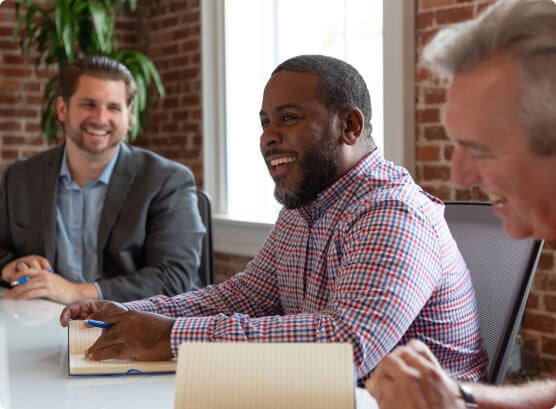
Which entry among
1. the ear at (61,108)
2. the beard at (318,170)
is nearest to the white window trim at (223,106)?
the ear at (61,108)

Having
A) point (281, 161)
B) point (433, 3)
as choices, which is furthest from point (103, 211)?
point (433, 3)

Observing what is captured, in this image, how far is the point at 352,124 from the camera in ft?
6.09

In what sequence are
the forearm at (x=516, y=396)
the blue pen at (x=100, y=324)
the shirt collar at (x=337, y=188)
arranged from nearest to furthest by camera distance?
the forearm at (x=516, y=396)
the blue pen at (x=100, y=324)
the shirt collar at (x=337, y=188)

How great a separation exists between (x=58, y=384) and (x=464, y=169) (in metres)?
0.82

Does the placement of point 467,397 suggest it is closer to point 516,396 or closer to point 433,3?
point 516,396

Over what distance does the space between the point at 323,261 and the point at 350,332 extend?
0.32 m

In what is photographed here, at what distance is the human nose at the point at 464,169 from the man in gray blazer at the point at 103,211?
163 centimetres

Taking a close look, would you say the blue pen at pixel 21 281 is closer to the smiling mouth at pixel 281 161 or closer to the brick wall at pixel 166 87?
the smiling mouth at pixel 281 161

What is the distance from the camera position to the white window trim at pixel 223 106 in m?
3.21

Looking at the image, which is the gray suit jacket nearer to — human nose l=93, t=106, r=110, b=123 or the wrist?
human nose l=93, t=106, r=110, b=123

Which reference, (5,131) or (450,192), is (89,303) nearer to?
(450,192)

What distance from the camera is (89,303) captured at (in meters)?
1.86

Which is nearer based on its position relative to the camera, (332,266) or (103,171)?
(332,266)

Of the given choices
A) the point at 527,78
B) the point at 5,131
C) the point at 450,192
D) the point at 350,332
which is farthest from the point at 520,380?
the point at 5,131
